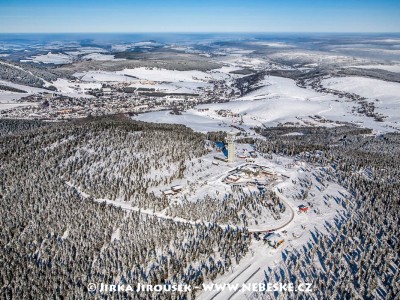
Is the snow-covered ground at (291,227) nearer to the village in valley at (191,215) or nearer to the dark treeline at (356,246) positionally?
the village in valley at (191,215)

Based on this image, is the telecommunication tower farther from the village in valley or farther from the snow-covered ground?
the snow-covered ground

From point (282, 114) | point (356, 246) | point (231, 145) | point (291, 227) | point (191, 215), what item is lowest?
point (282, 114)

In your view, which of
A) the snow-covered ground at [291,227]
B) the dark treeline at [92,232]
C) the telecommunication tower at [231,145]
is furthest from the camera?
the telecommunication tower at [231,145]

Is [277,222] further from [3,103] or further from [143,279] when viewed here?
[3,103]

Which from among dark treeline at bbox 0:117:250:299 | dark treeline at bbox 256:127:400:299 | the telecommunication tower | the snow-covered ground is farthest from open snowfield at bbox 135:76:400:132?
dark treeline at bbox 256:127:400:299

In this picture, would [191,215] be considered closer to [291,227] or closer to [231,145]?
[291,227]

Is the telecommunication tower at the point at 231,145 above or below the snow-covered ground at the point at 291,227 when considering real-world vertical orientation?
above

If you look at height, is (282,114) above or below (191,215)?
below

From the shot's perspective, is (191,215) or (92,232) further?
(191,215)

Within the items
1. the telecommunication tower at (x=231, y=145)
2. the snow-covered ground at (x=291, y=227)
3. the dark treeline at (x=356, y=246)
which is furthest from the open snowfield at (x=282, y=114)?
the dark treeline at (x=356, y=246)

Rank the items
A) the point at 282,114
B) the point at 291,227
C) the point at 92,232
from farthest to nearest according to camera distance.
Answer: the point at 282,114 < the point at 291,227 < the point at 92,232

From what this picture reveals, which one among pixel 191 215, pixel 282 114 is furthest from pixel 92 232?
pixel 282 114
